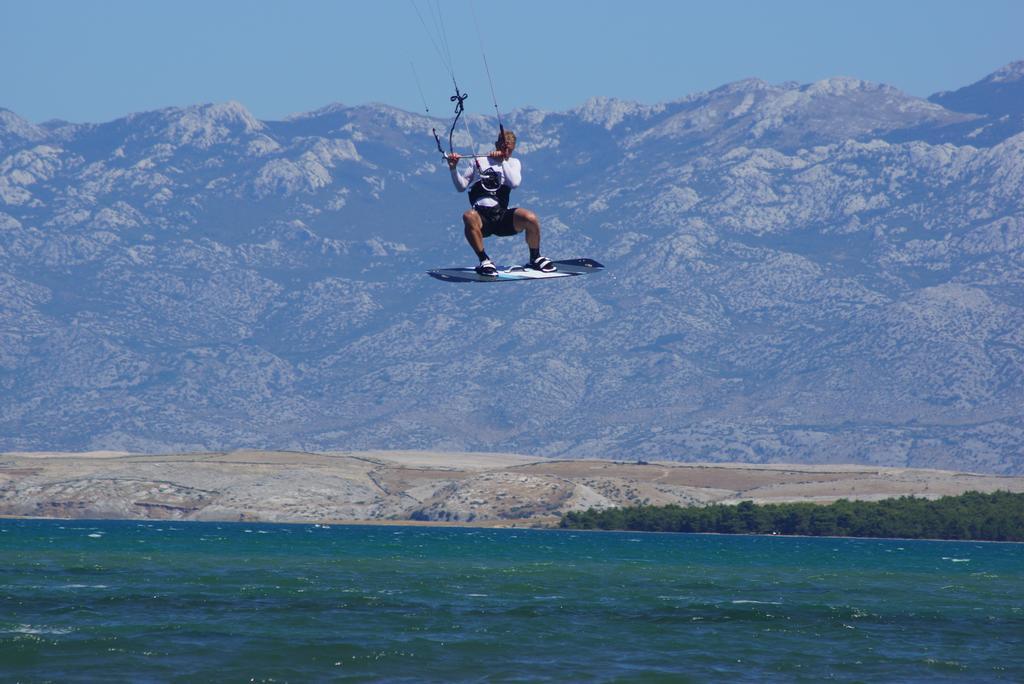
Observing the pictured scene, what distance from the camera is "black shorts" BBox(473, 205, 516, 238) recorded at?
45.5 metres

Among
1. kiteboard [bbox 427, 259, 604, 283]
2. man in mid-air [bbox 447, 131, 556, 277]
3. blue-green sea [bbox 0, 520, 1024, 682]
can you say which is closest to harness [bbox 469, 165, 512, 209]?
man in mid-air [bbox 447, 131, 556, 277]

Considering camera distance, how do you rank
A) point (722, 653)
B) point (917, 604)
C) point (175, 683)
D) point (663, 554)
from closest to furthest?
point (175, 683) < point (722, 653) < point (917, 604) < point (663, 554)

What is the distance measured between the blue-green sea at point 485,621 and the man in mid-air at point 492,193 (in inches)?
468

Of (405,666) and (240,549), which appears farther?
(240,549)

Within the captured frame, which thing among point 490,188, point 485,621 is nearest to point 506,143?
point 490,188

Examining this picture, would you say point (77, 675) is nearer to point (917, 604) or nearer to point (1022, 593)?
point (917, 604)

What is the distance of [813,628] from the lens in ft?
217

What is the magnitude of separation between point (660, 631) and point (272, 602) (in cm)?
1656

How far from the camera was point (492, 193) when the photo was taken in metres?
45.4

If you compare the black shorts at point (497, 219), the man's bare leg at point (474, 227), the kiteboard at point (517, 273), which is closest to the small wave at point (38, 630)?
the kiteboard at point (517, 273)

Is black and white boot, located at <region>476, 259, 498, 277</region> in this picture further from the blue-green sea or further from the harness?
the blue-green sea

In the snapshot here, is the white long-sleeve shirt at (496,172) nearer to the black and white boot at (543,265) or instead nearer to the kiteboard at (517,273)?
the kiteboard at (517,273)

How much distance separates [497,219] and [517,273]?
1.48 meters

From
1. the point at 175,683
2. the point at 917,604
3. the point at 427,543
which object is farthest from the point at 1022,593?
the point at 427,543
